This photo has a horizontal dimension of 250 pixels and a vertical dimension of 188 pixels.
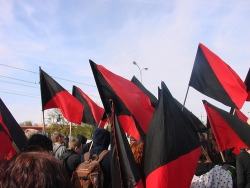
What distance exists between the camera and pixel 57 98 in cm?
564

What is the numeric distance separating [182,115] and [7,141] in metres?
2.72

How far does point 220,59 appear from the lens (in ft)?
14.3

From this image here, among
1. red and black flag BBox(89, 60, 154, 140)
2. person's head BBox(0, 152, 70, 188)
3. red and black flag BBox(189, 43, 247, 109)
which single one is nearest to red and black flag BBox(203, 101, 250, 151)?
red and black flag BBox(189, 43, 247, 109)

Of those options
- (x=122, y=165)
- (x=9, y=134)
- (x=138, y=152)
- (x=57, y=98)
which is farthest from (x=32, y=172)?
(x=57, y=98)

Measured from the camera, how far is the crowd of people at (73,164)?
1.10 metres

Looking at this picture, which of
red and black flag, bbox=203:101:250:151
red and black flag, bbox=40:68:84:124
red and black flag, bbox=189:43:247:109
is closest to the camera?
red and black flag, bbox=203:101:250:151

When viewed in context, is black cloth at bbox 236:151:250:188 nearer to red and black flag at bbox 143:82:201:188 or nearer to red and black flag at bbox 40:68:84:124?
red and black flag at bbox 143:82:201:188

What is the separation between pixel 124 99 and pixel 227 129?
160cm

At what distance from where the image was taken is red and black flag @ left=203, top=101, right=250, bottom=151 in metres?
3.42

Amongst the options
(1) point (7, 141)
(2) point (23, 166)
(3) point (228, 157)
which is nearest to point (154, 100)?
(3) point (228, 157)

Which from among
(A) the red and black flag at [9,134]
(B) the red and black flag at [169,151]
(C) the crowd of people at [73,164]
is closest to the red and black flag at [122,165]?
(B) the red and black flag at [169,151]

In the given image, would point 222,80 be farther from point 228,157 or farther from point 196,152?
point 196,152

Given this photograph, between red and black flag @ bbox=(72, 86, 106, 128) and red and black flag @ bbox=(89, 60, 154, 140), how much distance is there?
2.03 meters

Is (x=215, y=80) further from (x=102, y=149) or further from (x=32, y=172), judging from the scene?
(x=32, y=172)
